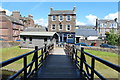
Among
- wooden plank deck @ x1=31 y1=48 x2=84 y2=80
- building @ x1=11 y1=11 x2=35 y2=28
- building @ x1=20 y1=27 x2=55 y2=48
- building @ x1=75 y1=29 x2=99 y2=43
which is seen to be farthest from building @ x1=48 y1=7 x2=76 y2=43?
wooden plank deck @ x1=31 y1=48 x2=84 y2=80

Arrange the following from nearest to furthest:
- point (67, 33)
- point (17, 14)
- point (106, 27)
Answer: point (67, 33), point (17, 14), point (106, 27)

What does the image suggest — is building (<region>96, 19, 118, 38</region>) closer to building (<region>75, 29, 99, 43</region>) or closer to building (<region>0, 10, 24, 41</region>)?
building (<region>75, 29, 99, 43</region>)

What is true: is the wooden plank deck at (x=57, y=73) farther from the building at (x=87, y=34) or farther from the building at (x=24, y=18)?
the building at (x=24, y=18)

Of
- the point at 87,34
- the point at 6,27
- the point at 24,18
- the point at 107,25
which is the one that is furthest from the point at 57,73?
the point at 107,25

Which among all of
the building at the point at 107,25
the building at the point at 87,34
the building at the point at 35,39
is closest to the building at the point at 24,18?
the building at the point at 87,34

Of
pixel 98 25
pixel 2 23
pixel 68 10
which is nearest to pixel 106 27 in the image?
pixel 98 25

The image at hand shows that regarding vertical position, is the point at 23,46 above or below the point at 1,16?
below

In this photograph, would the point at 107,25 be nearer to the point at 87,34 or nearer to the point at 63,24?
the point at 87,34

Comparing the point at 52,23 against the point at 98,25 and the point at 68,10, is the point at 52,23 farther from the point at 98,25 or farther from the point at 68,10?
the point at 98,25

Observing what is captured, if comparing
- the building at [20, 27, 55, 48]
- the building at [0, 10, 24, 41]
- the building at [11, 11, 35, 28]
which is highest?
the building at [11, 11, 35, 28]

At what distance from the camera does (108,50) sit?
23.4 meters

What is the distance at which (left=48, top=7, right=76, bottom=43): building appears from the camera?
28.6 m

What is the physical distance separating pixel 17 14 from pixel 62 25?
68.1 ft

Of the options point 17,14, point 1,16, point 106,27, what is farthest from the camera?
point 106,27
